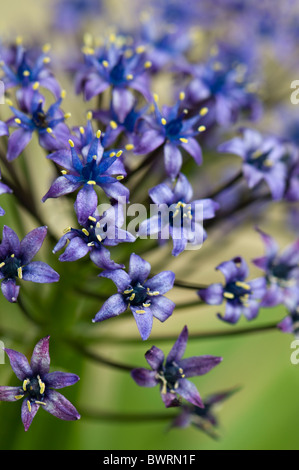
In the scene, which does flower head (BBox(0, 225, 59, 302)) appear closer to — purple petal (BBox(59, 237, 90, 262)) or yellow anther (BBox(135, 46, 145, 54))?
purple petal (BBox(59, 237, 90, 262))

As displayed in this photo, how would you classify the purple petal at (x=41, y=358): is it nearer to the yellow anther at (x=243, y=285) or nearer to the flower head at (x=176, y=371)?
the flower head at (x=176, y=371)

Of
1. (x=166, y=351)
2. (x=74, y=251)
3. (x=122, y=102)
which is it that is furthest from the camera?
(x=166, y=351)

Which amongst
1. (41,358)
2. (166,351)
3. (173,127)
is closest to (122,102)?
(173,127)

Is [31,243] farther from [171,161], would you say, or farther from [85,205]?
[171,161]

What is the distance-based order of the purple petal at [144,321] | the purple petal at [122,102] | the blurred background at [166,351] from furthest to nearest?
the blurred background at [166,351] → the purple petal at [122,102] → the purple petal at [144,321]

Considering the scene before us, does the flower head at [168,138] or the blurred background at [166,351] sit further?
the blurred background at [166,351]

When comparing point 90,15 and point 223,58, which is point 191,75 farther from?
point 90,15

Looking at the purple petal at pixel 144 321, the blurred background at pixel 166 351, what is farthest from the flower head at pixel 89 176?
the blurred background at pixel 166 351
